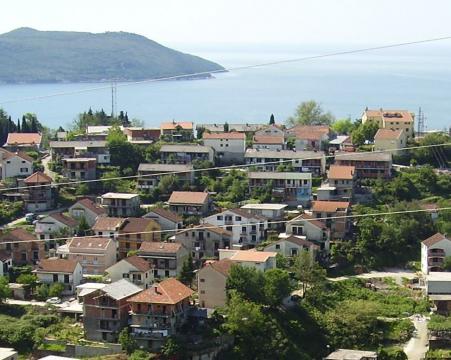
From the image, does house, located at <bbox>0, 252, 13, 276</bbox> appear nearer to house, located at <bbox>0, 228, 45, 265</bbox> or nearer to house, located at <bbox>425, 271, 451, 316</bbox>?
house, located at <bbox>0, 228, 45, 265</bbox>

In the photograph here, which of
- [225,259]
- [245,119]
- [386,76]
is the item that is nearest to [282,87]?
[386,76]

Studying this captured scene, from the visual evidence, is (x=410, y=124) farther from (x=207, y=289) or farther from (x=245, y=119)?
(x=245, y=119)

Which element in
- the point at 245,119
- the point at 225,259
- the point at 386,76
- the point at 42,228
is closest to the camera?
the point at 225,259

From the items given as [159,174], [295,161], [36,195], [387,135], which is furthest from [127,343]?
[387,135]

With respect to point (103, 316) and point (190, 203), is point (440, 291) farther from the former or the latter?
point (103, 316)

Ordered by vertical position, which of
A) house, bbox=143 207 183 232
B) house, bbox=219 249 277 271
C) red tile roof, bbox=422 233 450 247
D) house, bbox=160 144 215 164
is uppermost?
house, bbox=160 144 215 164

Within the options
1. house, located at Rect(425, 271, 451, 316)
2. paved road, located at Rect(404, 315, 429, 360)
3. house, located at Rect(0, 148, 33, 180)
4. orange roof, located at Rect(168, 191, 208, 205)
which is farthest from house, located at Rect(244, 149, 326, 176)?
paved road, located at Rect(404, 315, 429, 360)
